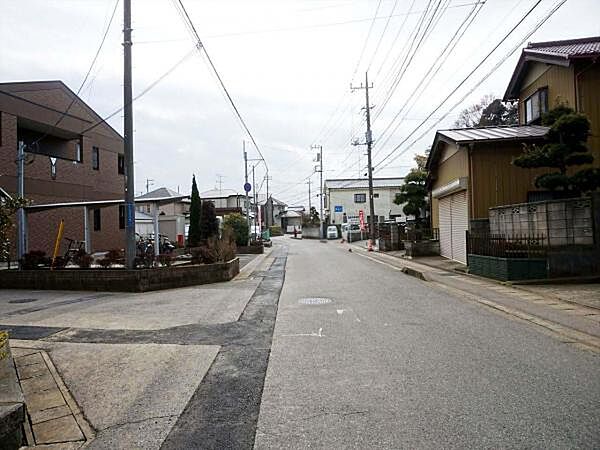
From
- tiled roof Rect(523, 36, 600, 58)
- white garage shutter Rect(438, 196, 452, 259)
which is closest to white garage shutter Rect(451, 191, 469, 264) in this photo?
white garage shutter Rect(438, 196, 452, 259)

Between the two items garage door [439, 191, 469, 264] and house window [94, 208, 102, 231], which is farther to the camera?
house window [94, 208, 102, 231]

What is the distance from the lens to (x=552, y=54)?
18.5 metres

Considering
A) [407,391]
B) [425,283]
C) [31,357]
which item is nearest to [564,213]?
[425,283]

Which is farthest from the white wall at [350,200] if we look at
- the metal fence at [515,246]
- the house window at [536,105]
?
the metal fence at [515,246]

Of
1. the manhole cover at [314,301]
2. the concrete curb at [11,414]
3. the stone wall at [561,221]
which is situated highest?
the stone wall at [561,221]

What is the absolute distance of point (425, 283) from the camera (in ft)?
49.2

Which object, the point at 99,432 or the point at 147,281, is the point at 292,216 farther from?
the point at 99,432

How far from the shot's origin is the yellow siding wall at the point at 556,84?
18047mm

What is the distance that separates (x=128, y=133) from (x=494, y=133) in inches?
511

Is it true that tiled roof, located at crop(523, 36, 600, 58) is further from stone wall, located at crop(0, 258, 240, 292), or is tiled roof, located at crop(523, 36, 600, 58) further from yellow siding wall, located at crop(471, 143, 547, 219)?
stone wall, located at crop(0, 258, 240, 292)

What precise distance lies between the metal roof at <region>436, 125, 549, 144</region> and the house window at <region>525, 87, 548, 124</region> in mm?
1014

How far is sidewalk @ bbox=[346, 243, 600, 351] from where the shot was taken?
311 inches

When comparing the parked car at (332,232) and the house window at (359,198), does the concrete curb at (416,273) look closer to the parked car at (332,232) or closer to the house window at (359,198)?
the parked car at (332,232)

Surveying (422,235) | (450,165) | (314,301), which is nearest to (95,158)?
(422,235)
